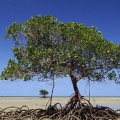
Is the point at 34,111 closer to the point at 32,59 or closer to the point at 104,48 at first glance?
the point at 32,59

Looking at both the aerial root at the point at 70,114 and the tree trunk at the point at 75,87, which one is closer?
the aerial root at the point at 70,114

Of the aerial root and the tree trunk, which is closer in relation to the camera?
the aerial root

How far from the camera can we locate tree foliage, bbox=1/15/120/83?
15070 mm

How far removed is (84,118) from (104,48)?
3037 millimetres

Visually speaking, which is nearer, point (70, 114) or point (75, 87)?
point (70, 114)

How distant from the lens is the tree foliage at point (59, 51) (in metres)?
15.1

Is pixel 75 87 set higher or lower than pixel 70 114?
higher

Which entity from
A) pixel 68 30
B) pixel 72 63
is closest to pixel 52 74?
pixel 72 63

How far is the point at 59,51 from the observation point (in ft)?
50.6

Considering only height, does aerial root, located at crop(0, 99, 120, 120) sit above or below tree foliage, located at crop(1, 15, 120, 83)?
below

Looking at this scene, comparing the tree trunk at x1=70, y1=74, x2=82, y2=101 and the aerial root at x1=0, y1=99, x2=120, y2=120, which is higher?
the tree trunk at x1=70, y1=74, x2=82, y2=101

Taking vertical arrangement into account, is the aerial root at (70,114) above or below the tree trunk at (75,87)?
below

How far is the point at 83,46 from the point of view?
15.1 m

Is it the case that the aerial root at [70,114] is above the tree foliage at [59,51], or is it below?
below
